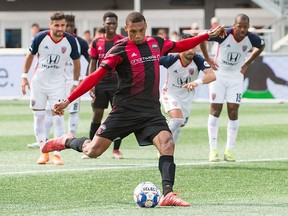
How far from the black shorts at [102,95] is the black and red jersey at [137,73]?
17.1 ft

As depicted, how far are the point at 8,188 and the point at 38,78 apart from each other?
334 centimetres

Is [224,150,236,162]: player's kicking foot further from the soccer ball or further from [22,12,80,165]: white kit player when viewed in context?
the soccer ball

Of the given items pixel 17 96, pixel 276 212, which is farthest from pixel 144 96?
pixel 17 96

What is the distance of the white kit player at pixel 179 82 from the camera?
14789mm

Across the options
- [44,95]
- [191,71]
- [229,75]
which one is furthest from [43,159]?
[229,75]

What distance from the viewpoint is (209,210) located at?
9.95 metres

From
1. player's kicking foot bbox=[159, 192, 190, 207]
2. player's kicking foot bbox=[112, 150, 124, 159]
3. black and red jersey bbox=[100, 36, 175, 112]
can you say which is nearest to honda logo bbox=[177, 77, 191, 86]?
player's kicking foot bbox=[112, 150, 124, 159]

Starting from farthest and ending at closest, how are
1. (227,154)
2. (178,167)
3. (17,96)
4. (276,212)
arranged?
(17,96)
(227,154)
(178,167)
(276,212)

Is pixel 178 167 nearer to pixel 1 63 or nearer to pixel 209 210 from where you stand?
pixel 209 210

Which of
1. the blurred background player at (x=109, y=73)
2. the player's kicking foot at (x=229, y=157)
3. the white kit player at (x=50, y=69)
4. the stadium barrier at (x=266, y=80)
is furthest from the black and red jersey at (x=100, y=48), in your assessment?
the stadium barrier at (x=266, y=80)

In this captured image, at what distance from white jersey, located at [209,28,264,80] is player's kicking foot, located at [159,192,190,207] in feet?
17.7

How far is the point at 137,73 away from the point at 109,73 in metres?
5.21

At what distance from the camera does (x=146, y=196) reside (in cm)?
1016

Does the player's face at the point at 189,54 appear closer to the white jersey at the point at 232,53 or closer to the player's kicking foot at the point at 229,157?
the white jersey at the point at 232,53
